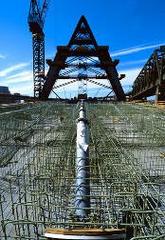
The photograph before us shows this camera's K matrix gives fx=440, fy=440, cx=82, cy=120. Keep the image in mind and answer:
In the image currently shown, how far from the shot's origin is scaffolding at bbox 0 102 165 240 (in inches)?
141

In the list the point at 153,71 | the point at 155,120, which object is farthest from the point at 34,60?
the point at 155,120

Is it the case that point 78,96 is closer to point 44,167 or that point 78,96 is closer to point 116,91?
point 116,91

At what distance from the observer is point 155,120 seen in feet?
33.0

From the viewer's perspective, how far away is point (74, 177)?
17.8 feet

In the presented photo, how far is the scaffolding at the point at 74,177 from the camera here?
141 inches

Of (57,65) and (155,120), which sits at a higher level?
(57,65)

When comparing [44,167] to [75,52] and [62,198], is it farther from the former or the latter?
[75,52]

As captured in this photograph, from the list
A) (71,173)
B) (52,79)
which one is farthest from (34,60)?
(71,173)

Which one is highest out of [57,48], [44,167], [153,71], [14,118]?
[57,48]

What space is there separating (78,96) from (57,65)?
3348 mm

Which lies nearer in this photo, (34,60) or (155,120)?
(155,120)

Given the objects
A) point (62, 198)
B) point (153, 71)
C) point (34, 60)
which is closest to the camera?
point (62, 198)

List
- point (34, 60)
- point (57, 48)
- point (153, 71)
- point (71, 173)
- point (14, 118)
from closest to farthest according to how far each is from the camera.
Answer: point (71, 173) < point (14, 118) < point (153, 71) < point (57, 48) < point (34, 60)

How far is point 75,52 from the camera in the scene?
1490 inches
